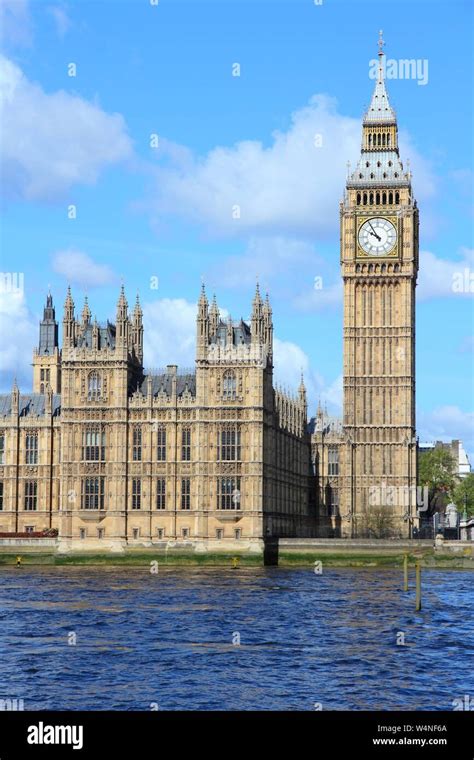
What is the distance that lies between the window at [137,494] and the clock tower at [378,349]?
37.0 meters

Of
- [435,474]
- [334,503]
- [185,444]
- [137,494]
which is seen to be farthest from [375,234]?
[137,494]

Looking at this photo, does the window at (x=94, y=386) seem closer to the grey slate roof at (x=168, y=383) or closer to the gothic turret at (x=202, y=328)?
the grey slate roof at (x=168, y=383)

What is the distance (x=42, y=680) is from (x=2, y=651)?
8.61m

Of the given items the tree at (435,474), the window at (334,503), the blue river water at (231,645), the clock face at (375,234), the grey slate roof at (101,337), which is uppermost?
the clock face at (375,234)

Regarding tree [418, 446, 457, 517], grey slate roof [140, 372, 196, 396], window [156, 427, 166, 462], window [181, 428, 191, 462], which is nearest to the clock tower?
tree [418, 446, 457, 517]

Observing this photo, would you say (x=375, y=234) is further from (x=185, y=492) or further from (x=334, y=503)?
(x=185, y=492)

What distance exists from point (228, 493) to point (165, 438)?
285 inches

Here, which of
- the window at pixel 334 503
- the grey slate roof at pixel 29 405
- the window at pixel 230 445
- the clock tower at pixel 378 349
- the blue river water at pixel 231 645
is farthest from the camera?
the window at pixel 334 503

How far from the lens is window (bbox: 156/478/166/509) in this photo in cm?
12075

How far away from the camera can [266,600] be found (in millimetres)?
83812

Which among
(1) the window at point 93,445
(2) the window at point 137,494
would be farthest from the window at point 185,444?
(1) the window at point 93,445

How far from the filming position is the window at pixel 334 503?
15675 centimetres
